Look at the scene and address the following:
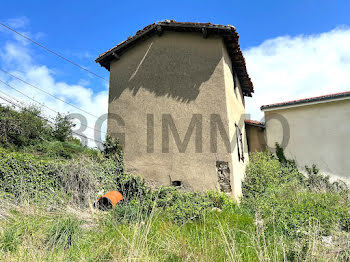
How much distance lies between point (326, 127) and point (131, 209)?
33.1 feet

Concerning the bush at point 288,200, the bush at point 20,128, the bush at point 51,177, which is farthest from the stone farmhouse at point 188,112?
the bush at point 20,128

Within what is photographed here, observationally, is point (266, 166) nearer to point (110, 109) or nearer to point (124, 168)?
point (124, 168)

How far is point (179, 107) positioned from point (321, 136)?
718 centimetres

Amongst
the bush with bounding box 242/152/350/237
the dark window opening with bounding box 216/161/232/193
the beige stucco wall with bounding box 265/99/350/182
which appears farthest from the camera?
the beige stucco wall with bounding box 265/99/350/182

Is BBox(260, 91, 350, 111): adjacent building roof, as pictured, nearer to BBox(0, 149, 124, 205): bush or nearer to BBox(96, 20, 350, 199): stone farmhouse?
BBox(96, 20, 350, 199): stone farmhouse

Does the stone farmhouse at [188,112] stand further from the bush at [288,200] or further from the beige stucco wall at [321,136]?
the bush at [288,200]

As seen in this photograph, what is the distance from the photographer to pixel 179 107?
902 cm

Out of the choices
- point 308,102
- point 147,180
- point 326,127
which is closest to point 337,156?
point 326,127

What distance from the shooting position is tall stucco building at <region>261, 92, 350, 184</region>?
10.9 meters

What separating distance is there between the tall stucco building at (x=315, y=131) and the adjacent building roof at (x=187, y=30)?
9.88ft

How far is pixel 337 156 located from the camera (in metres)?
10.9

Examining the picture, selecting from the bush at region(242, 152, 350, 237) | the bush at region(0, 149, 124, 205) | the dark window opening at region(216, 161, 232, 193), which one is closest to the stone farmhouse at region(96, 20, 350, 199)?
the dark window opening at region(216, 161, 232, 193)

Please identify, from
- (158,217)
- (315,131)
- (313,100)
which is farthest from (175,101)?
(315,131)

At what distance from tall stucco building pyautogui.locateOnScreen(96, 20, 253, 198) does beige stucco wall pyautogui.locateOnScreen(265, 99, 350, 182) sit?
3895 millimetres
